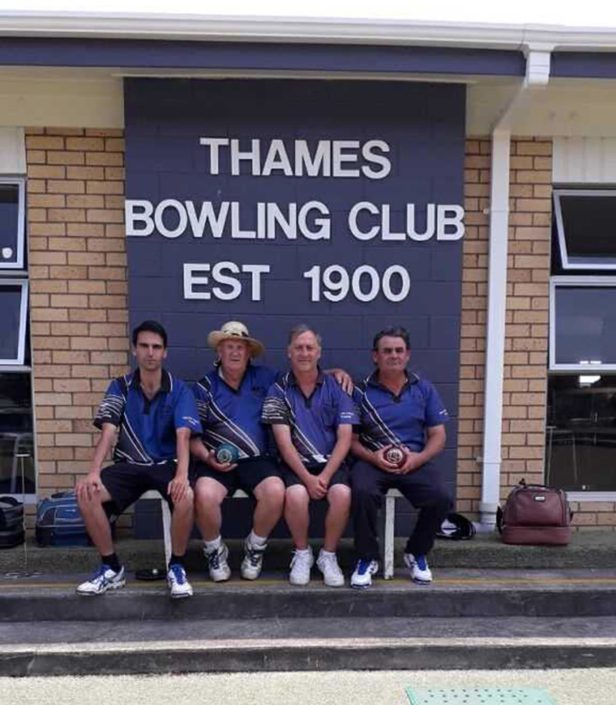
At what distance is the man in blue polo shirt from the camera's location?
139 inches

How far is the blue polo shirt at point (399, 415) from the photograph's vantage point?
3684mm

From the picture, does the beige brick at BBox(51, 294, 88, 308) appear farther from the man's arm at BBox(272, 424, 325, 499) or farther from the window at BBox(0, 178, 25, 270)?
the man's arm at BBox(272, 424, 325, 499)

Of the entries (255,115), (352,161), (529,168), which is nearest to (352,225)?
(352,161)

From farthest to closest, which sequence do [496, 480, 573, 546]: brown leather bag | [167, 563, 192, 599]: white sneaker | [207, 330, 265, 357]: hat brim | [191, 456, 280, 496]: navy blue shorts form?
[496, 480, 573, 546]: brown leather bag < [207, 330, 265, 357]: hat brim < [191, 456, 280, 496]: navy blue shorts < [167, 563, 192, 599]: white sneaker

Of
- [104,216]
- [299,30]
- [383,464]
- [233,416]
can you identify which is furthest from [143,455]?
[299,30]

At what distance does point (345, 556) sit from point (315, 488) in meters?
0.60

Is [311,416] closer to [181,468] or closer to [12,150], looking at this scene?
[181,468]

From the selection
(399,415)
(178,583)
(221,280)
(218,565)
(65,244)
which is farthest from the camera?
(65,244)

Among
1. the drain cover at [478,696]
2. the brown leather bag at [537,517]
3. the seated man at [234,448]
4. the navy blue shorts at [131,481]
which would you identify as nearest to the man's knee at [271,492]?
the seated man at [234,448]

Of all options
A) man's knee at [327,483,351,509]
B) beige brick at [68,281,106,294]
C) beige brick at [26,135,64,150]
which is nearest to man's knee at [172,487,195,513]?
man's knee at [327,483,351,509]

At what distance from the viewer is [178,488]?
3.38m

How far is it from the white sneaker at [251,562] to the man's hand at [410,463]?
822mm

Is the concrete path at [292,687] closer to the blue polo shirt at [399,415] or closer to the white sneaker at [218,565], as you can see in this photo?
the white sneaker at [218,565]

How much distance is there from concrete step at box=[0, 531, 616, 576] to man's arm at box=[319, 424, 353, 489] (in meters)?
0.57
